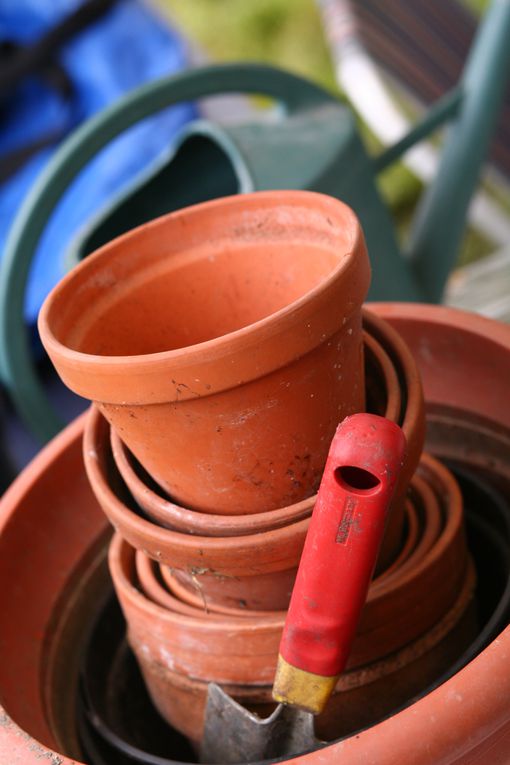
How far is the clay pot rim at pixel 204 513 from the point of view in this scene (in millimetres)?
620

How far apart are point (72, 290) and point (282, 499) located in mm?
233

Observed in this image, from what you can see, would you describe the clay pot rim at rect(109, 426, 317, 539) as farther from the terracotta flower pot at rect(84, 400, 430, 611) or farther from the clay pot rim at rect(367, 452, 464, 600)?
the clay pot rim at rect(367, 452, 464, 600)

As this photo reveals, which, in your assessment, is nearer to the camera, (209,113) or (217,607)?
(217,607)

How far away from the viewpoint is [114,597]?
0.90 m

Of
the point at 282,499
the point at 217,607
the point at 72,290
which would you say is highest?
the point at 72,290

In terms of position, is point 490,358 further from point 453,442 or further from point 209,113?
point 209,113

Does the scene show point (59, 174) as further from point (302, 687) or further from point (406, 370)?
point (302, 687)

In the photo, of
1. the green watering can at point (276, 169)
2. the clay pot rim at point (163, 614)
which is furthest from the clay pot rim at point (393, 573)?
the green watering can at point (276, 169)

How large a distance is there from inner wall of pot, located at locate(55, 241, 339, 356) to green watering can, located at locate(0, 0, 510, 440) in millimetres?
421

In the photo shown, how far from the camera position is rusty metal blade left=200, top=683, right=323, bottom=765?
64 centimetres

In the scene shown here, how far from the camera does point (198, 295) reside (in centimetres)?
74

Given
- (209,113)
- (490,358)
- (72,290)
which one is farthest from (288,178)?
(209,113)

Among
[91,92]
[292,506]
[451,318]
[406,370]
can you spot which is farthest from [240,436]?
[91,92]

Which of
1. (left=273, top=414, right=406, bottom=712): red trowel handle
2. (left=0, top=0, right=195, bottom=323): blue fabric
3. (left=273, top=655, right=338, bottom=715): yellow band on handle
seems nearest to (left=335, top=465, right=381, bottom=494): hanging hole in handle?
(left=273, top=414, right=406, bottom=712): red trowel handle
